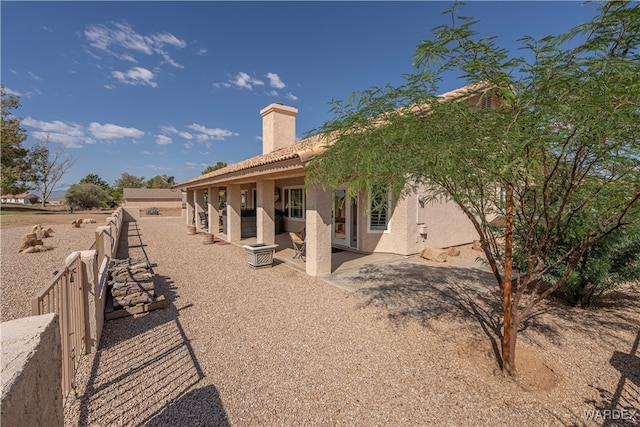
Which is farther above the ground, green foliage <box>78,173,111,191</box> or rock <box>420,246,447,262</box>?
green foliage <box>78,173,111,191</box>

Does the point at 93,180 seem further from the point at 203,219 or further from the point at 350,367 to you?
the point at 350,367

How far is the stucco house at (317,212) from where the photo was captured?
7613mm

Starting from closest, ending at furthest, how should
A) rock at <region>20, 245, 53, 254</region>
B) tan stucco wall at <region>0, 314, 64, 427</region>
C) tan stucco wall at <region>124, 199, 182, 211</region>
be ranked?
tan stucco wall at <region>0, 314, 64, 427</region>
rock at <region>20, 245, 53, 254</region>
tan stucco wall at <region>124, 199, 182, 211</region>

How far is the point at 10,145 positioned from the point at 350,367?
5062cm

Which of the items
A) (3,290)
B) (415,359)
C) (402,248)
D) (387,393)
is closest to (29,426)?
(387,393)

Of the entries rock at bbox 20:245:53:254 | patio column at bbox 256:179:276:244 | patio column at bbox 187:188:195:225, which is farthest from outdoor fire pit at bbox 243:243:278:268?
patio column at bbox 187:188:195:225

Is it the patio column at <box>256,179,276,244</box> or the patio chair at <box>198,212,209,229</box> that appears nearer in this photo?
the patio column at <box>256,179,276,244</box>

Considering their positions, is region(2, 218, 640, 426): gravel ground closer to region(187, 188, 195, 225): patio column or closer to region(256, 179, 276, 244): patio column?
region(256, 179, 276, 244): patio column

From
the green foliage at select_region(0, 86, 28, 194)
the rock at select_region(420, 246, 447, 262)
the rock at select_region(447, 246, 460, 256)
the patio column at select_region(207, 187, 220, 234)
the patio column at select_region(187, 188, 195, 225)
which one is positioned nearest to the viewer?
the rock at select_region(420, 246, 447, 262)

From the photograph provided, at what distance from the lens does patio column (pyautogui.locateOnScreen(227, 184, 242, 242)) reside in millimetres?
13484

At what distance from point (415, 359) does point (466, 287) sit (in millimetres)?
3818

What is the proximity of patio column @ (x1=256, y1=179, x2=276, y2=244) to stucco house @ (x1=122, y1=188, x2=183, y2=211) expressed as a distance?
1793 inches

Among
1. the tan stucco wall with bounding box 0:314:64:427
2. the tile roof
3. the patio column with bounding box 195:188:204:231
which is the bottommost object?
the tan stucco wall with bounding box 0:314:64:427

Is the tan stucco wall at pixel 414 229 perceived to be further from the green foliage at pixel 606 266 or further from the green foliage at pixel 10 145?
the green foliage at pixel 10 145
